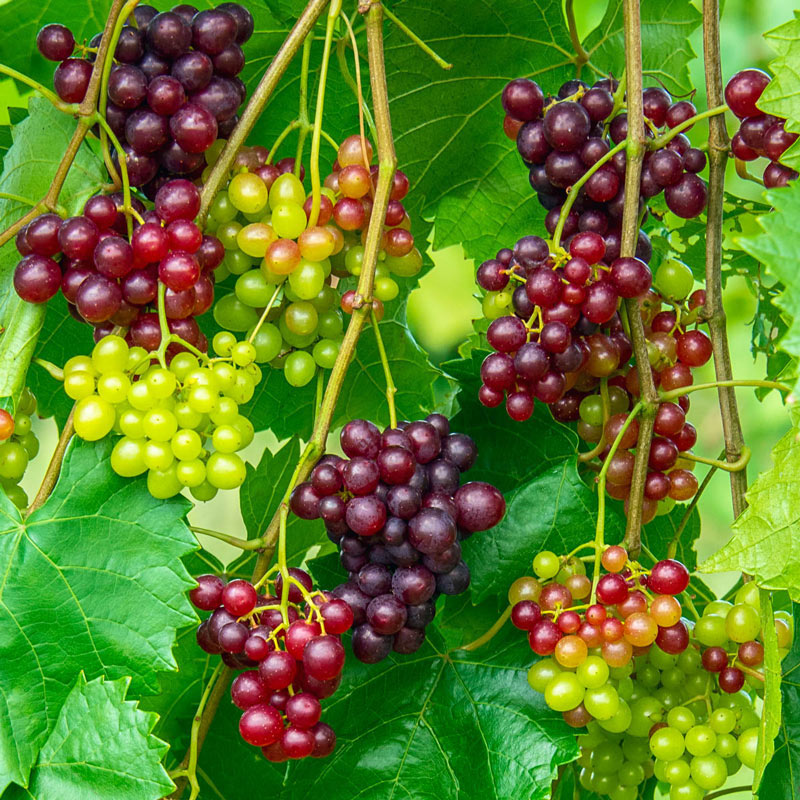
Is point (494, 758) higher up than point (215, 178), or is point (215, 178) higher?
point (215, 178)

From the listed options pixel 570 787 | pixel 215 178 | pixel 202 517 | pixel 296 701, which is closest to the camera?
pixel 296 701

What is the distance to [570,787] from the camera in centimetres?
90

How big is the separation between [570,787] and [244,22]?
2.23 feet

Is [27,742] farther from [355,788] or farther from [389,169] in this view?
[389,169]

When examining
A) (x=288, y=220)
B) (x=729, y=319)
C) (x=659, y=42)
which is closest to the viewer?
(x=288, y=220)

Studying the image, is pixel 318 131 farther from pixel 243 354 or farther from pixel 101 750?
pixel 101 750

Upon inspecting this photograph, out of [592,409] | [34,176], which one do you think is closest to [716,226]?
[592,409]

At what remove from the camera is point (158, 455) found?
691 millimetres

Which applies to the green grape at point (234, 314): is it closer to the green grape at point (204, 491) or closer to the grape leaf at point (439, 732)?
the green grape at point (204, 491)

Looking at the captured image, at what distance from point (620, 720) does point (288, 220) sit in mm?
433

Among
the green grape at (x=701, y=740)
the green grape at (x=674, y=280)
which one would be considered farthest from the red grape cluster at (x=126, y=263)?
the green grape at (x=701, y=740)

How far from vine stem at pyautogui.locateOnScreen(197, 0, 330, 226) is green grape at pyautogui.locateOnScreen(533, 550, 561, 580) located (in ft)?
1.13

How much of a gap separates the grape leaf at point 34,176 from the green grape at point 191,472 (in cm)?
15

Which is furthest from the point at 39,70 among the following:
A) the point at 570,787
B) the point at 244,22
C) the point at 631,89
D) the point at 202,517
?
the point at 202,517
